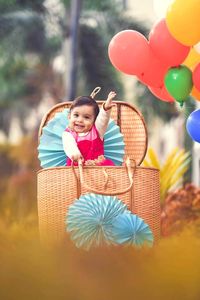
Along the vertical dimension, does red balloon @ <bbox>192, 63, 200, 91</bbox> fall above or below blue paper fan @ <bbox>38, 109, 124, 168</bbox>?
above

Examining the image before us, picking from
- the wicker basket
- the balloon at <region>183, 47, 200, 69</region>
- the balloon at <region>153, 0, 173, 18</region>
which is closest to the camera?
the wicker basket

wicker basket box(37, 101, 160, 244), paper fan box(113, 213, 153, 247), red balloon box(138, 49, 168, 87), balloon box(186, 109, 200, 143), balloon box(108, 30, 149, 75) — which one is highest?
balloon box(108, 30, 149, 75)

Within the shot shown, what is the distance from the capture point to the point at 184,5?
2574 millimetres

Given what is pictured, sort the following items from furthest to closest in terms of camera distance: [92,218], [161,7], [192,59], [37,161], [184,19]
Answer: [37,161] → [192,59] → [161,7] → [184,19] → [92,218]

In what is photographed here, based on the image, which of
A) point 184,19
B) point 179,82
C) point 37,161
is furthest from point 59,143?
point 37,161

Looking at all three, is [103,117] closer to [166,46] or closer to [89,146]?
[89,146]

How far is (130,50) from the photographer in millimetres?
2787

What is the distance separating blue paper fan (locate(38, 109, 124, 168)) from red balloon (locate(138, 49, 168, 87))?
11.6 inches

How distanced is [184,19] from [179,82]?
0.95 feet

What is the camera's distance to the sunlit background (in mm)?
883

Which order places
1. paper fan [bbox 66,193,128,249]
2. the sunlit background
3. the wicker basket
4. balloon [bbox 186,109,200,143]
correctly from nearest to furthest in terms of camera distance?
1. the sunlit background
2. paper fan [bbox 66,193,128,249]
3. the wicker basket
4. balloon [bbox 186,109,200,143]

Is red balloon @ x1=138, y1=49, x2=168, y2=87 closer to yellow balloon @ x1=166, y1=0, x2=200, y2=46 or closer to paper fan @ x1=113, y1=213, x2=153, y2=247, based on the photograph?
yellow balloon @ x1=166, y1=0, x2=200, y2=46

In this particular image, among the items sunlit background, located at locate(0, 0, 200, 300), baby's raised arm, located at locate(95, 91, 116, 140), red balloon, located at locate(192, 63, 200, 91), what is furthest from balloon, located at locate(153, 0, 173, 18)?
baby's raised arm, located at locate(95, 91, 116, 140)

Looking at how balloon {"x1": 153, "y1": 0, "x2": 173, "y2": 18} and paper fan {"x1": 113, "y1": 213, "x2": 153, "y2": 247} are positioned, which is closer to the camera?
paper fan {"x1": 113, "y1": 213, "x2": 153, "y2": 247}
